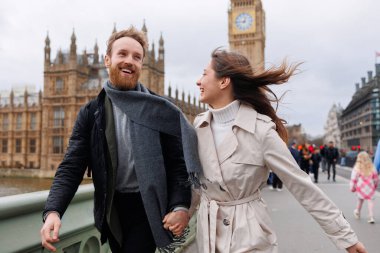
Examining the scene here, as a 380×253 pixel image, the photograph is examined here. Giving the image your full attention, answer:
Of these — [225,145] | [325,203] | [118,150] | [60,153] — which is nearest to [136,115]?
[118,150]

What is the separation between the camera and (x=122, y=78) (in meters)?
2.03

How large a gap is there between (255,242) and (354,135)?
261 ft

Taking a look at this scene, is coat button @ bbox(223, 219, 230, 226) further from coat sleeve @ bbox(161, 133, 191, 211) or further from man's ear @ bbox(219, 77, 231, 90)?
man's ear @ bbox(219, 77, 231, 90)

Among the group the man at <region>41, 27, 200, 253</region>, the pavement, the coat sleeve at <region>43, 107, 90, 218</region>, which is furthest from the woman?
the pavement

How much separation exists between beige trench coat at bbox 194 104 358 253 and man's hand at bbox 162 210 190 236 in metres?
0.10

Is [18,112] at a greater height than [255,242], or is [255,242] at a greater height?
[18,112]

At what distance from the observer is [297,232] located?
527cm

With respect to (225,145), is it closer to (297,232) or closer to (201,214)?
(201,214)

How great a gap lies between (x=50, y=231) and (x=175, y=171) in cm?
62

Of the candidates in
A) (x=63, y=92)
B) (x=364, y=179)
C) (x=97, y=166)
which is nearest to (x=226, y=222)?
(x=97, y=166)

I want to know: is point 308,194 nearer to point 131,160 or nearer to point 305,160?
point 131,160

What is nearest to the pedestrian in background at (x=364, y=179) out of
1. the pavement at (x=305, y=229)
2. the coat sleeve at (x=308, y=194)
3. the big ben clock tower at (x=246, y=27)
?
the pavement at (x=305, y=229)

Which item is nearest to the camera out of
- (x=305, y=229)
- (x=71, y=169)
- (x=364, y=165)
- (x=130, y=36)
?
(x=71, y=169)

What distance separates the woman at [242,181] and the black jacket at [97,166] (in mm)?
126
